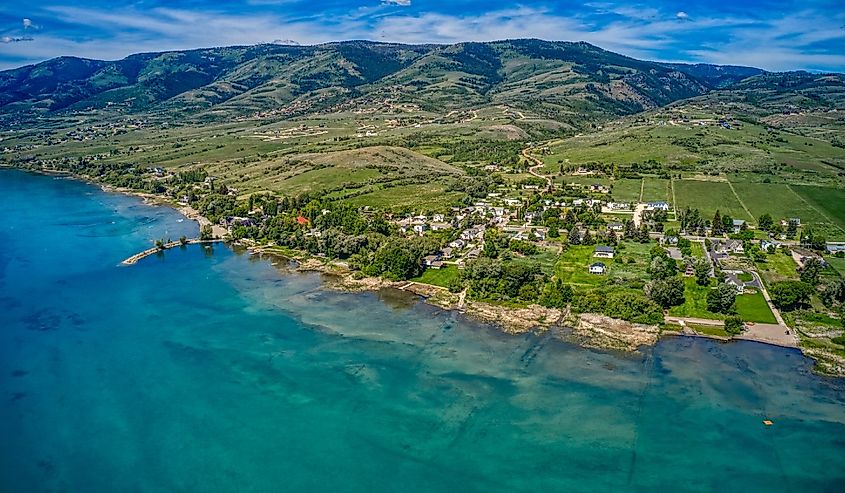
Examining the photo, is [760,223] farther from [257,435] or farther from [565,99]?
[565,99]

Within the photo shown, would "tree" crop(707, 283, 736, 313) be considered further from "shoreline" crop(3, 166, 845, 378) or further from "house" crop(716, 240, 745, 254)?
"house" crop(716, 240, 745, 254)

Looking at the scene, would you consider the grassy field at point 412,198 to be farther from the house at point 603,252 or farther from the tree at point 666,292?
the tree at point 666,292

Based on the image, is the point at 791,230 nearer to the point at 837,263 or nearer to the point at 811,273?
the point at 837,263

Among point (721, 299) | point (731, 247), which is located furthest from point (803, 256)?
point (721, 299)

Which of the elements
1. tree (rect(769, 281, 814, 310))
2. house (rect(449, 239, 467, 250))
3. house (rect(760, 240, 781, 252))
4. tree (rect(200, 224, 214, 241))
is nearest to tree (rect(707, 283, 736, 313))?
tree (rect(769, 281, 814, 310))

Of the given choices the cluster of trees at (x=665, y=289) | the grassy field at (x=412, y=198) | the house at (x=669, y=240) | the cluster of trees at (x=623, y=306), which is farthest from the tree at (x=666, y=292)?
the grassy field at (x=412, y=198)

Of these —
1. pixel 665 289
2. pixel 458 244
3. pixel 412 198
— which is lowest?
pixel 665 289
